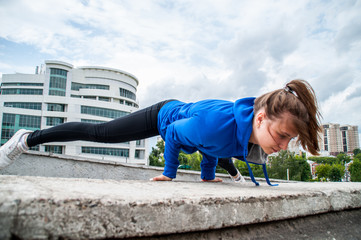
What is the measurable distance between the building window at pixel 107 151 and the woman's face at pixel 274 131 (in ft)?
129

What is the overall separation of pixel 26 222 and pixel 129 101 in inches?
1821

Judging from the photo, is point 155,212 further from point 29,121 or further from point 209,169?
point 29,121

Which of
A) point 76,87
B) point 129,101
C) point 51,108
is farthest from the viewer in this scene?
point 129,101

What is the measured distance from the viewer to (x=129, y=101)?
45750 mm

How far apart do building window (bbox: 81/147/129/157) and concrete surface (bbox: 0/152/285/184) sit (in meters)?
36.6

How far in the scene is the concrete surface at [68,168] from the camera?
3453 mm

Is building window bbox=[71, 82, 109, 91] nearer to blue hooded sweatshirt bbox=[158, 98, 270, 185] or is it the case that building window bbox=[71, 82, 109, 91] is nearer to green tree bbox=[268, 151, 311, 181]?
green tree bbox=[268, 151, 311, 181]

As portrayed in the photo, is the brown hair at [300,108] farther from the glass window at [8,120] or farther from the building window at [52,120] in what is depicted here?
the glass window at [8,120]

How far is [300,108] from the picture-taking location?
1.50 metres

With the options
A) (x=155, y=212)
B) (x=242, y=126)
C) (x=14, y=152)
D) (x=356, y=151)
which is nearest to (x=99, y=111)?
(x=14, y=152)

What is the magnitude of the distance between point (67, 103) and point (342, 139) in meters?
87.3

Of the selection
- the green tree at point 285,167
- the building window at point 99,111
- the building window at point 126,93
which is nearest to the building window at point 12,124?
the building window at point 99,111

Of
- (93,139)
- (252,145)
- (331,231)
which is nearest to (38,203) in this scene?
(331,231)

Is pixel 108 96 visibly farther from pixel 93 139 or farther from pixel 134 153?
pixel 93 139
